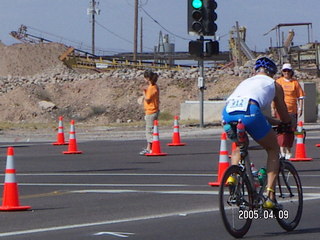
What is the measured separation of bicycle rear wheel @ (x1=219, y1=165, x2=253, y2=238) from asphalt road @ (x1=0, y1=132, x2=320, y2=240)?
0.79 ft

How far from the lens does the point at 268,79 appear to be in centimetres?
944

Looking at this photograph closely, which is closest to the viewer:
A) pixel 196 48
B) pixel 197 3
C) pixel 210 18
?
pixel 197 3

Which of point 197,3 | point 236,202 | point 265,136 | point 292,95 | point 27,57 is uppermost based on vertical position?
point 27,57

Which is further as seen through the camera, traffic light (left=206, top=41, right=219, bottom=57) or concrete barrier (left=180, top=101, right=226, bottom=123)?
concrete barrier (left=180, top=101, right=226, bottom=123)

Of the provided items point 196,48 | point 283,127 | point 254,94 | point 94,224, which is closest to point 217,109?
point 196,48

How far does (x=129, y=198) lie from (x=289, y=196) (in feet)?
11.3

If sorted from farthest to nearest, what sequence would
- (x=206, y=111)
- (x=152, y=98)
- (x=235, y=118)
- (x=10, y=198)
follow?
(x=206, y=111) < (x=152, y=98) < (x=10, y=198) < (x=235, y=118)

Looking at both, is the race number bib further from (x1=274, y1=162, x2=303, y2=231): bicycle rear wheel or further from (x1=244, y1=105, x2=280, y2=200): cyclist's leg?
(x1=274, y1=162, x2=303, y2=231): bicycle rear wheel

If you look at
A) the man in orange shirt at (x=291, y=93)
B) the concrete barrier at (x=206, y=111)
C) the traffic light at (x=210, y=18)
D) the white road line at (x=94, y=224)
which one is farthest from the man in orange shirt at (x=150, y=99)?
the concrete barrier at (x=206, y=111)

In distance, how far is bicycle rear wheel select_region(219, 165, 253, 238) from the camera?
29.2 ft

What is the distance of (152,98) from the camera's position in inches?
800

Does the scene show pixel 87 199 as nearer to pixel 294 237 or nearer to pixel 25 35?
pixel 294 237

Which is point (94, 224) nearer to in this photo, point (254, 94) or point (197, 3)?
point (254, 94)

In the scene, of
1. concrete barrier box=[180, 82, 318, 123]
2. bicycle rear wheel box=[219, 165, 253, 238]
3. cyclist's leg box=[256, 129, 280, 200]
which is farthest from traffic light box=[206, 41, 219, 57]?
bicycle rear wheel box=[219, 165, 253, 238]
